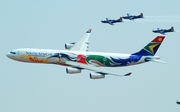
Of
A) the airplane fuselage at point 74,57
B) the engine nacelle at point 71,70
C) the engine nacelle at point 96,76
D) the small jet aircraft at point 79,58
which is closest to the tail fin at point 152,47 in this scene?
the small jet aircraft at point 79,58

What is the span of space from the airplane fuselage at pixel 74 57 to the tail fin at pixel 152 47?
1681 millimetres

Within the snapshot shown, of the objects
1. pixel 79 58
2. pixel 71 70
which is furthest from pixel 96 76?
pixel 79 58

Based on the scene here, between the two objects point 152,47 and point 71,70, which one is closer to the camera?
point 71,70

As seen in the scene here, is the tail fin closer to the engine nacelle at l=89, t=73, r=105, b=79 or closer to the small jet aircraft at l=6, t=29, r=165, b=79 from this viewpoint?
the small jet aircraft at l=6, t=29, r=165, b=79

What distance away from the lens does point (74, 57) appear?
191 meters

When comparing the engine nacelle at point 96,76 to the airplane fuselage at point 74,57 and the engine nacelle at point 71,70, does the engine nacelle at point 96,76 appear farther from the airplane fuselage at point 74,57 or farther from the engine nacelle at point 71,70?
the airplane fuselage at point 74,57

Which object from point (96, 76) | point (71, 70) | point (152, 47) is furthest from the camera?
point (152, 47)

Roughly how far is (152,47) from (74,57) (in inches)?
857

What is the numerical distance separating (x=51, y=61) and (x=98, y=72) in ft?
50.7

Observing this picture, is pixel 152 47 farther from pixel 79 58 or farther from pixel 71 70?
pixel 71 70

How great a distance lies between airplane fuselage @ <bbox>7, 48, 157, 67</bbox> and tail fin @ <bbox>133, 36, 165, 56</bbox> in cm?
168

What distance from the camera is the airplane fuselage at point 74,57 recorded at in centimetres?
18975

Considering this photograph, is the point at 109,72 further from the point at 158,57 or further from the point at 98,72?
the point at 158,57

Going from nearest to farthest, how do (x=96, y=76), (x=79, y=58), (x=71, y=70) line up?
(x=96, y=76)
(x=71, y=70)
(x=79, y=58)
